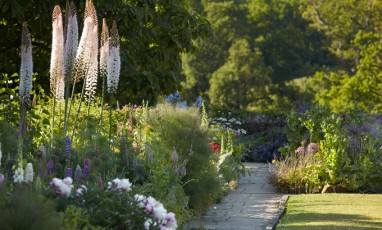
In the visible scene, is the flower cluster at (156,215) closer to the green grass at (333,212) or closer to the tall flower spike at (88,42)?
the tall flower spike at (88,42)

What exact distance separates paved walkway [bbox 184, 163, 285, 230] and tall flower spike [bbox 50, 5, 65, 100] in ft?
5.81

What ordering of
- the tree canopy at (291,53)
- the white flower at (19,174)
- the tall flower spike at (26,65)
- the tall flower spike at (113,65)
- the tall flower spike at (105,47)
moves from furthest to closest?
the tree canopy at (291,53), the tall flower spike at (105,47), the tall flower spike at (113,65), the tall flower spike at (26,65), the white flower at (19,174)

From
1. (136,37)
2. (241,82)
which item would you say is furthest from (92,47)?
(241,82)

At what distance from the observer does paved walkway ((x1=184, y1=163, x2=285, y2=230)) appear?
7.97 metres

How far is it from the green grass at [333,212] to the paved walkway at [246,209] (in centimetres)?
20

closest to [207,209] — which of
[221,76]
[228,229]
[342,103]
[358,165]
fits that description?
[228,229]

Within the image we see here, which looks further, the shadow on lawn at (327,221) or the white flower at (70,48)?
the shadow on lawn at (327,221)

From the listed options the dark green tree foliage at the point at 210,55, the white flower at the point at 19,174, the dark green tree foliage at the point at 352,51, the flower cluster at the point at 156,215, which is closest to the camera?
the white flower at the point at 19,174

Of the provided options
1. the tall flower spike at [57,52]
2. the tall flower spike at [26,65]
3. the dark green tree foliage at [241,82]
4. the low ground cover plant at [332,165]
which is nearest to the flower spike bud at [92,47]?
the tall flower spike at [57,52]

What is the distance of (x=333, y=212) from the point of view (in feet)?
29.2

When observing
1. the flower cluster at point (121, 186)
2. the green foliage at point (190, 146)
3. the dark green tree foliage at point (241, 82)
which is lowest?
the dark green tree foliage at point (241, 82)

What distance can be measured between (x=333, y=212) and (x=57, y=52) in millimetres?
3631

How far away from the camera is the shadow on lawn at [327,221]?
785 cm

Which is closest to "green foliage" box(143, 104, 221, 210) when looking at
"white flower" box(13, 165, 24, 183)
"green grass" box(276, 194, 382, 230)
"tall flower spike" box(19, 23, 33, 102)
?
"green grass" box(276, 194, 382, 230)
